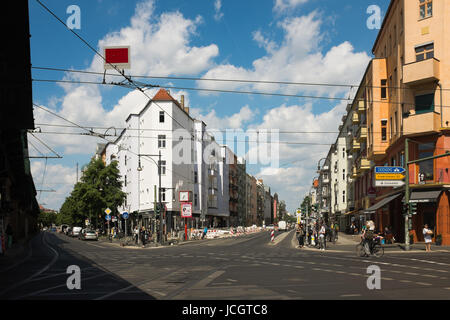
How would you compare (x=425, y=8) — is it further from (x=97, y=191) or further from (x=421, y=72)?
(x=97, y=191)

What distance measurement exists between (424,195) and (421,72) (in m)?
8.84

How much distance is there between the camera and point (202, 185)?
→ 87.6m

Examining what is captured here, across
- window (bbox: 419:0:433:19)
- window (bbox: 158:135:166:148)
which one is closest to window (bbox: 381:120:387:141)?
window (bbox: 419:0:433:19)

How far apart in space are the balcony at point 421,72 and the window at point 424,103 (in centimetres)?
110

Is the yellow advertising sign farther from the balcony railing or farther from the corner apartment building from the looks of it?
the balcony railing

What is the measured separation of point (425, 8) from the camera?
120 feet

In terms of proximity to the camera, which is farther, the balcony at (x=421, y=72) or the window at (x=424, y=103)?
the window at (x=424, y=103)

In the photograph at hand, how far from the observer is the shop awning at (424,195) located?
34581 mm

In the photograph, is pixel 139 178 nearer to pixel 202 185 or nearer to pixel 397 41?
pixel 202 185

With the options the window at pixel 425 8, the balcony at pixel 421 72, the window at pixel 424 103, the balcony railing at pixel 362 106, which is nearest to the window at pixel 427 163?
the window at pixel 424 103

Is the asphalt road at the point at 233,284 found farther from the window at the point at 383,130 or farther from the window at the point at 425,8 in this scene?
the window at the point at 383,130

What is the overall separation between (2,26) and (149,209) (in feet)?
181

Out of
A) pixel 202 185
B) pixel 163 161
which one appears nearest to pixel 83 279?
pixel 163 161

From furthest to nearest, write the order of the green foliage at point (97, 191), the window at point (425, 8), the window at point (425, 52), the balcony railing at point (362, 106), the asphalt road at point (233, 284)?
the green foliage at point (97, 191), the balcony railing at point (362, 106), the window at point (425, 52), the window at point (425, 8), the asphalt road at point (233, 284)
